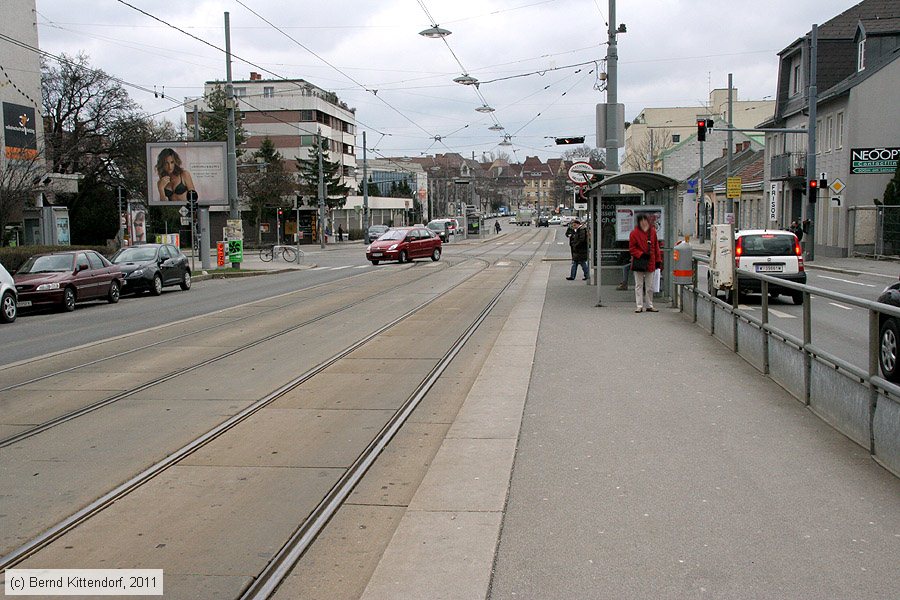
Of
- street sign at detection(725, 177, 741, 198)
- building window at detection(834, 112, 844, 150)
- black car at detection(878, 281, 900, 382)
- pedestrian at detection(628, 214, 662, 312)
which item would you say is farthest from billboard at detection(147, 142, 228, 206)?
black car at detection(878, 281, 900, 382)

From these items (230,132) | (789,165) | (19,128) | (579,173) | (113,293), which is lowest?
(113,293)

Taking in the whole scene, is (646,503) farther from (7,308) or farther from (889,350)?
(7,308)

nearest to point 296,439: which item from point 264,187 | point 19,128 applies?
point 19,128

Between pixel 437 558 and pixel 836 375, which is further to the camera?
pixel 836 375

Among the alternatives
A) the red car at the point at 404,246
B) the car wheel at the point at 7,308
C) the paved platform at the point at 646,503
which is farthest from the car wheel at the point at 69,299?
the red car at the point at 404,246

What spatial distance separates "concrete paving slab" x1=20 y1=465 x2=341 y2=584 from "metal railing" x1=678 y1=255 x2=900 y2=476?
4092 millimetres

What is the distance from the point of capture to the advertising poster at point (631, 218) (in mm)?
19531

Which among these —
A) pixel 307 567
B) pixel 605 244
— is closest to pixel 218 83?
pixel 605 244

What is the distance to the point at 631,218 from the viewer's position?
67.1 ft

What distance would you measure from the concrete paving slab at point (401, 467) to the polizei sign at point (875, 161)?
1330 inches

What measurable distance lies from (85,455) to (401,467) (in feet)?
8.90

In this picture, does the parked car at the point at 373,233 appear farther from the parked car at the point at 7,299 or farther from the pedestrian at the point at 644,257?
the pedestrian at the point at 644,257

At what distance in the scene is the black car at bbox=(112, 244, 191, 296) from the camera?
26.8 metres

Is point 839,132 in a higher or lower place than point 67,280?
higher
